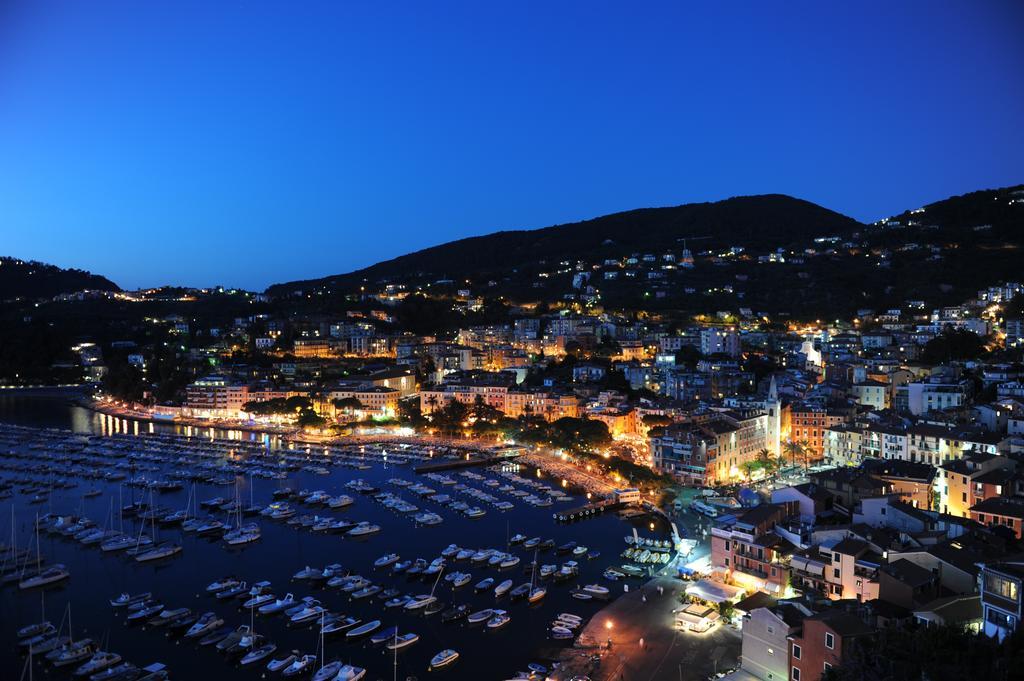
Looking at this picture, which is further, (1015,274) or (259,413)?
(1015,274)

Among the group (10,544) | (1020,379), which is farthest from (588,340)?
(10,544)

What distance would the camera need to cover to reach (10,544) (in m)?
16.0

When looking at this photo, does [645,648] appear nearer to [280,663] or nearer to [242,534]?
[280,663]

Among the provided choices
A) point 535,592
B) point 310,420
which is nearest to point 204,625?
point 535,592

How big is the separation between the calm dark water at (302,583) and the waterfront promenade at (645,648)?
0.62 meters

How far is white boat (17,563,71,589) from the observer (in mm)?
13852

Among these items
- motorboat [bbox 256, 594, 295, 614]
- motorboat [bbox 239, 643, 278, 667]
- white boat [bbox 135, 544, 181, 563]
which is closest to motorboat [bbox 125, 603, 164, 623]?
motorboat [bbox 256, 594, 295, 614]

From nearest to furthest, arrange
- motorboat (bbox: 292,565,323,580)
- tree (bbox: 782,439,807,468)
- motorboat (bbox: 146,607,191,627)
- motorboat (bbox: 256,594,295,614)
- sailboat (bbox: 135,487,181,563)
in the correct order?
motorboat (bbox: 146,607,191,627) → motorboat (bbox: 256,594,295,614) → motorboat (bbox: 292,565,323,580) → sailboat (bbox: 135,487,181,563) → tree (bbox: 782,439,807,468)

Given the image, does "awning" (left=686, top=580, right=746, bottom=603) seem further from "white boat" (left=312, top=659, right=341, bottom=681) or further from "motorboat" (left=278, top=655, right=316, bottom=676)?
"motorboat" (left=278, top=655, right=316, bottom=676)

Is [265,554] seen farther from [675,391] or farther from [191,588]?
[675,391]

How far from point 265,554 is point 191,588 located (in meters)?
2.04

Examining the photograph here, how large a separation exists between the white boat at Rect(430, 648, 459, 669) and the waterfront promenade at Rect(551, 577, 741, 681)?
5.27 feet

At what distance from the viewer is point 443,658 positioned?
10.8 m

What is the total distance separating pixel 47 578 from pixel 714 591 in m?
12.1
